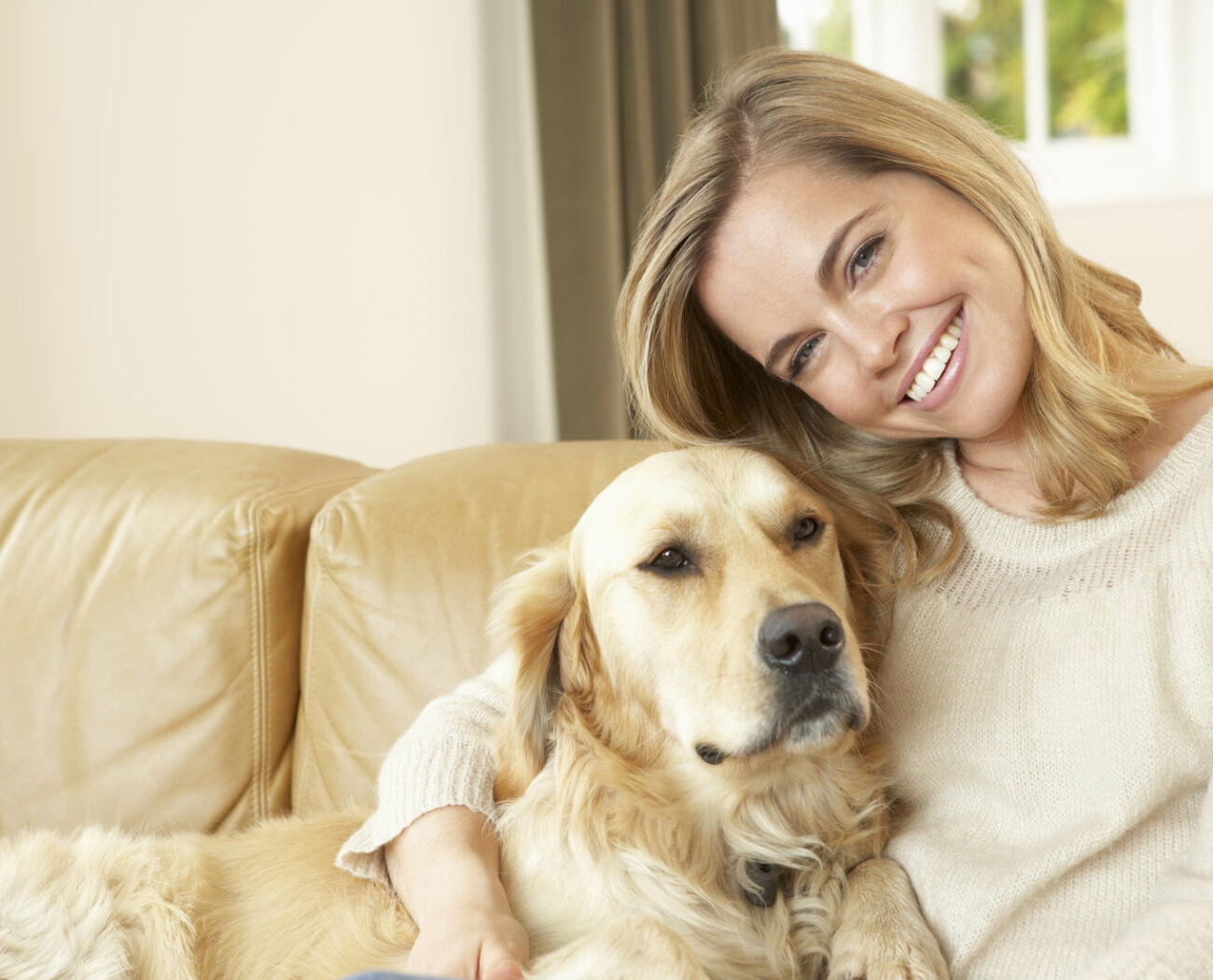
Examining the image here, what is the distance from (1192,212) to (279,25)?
319 cm

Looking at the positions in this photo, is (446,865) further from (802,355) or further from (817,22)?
(817,22)

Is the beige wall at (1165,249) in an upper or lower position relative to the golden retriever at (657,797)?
upper

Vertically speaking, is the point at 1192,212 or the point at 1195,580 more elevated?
the point at 1192,212

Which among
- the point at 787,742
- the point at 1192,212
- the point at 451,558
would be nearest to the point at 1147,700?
the point at 787,742

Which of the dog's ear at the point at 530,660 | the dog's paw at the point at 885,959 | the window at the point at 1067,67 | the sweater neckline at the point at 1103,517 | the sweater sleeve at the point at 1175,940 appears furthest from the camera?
the window at the point at 1067,67

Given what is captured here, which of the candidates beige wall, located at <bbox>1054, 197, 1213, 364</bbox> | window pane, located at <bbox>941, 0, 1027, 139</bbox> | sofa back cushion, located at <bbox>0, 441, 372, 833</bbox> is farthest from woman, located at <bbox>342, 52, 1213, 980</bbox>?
window pane, located at <bbox>941, 0, 1027, 139</bbox>

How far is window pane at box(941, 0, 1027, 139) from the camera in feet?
15.0

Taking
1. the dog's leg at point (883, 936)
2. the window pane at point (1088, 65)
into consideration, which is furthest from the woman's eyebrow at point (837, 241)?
the window pane at point (1088, 65)

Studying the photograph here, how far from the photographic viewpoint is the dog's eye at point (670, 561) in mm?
1354

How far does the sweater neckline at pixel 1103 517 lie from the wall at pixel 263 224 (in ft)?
7.24

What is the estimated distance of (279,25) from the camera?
3.09 metres

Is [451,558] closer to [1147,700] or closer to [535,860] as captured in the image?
[535,860]

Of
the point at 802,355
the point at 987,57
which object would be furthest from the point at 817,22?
the point at 802,355

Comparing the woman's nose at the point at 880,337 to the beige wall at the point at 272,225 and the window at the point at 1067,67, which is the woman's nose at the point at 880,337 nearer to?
the beige wall at the point at 272,225
